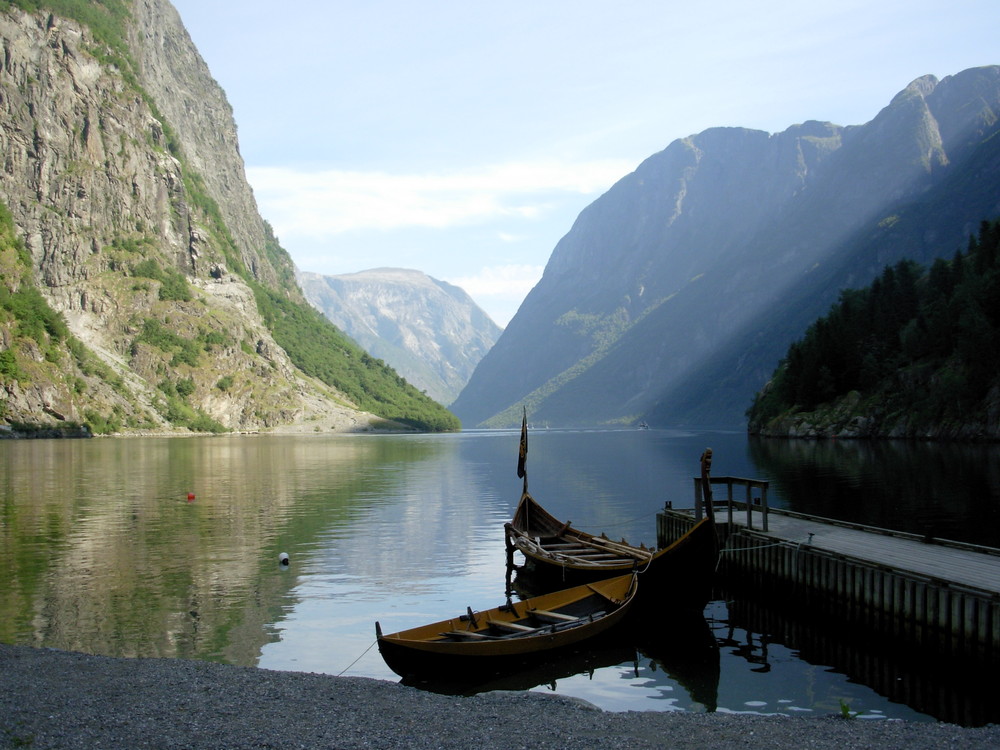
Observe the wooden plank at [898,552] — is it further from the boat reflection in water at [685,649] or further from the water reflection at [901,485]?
the boat reflection in water at [685,649]

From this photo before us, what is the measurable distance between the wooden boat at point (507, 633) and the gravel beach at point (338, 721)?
1.65m

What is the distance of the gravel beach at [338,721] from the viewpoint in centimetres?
1571

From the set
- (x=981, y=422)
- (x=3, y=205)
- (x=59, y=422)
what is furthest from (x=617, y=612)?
(x=3, y=205)

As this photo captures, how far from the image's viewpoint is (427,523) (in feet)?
177

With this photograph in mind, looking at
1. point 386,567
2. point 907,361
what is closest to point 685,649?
point 386,567

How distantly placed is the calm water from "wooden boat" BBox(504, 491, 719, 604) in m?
1.70

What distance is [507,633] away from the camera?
23828 millimetres

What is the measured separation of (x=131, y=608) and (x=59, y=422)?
152750 mm

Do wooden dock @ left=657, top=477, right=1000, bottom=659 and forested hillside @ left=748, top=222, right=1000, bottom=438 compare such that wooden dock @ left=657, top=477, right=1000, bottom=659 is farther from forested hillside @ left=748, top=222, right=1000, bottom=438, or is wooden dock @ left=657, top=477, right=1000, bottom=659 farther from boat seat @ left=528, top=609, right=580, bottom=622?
forested hillside @ left=748, top=222, right=1000, bottom=438

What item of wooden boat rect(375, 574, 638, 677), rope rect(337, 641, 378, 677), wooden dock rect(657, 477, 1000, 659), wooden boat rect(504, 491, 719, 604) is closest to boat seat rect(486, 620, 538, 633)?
wooden boat rect(375, 574, 638, 677)

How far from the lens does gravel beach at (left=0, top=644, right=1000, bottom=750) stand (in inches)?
619

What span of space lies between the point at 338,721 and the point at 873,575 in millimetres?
17912

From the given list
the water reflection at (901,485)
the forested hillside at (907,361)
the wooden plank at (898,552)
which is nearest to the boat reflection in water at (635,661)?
the wooden plank at (898,552)

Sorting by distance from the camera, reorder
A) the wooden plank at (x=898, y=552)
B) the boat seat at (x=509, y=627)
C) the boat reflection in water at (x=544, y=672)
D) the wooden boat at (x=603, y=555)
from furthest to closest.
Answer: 1. the wooden boat at (x=603, y=555)
2. the wooden plank at (x=898, y=552)
3. the boat seat at (x=509, y=627)
4. the boat reflection in water at (x=544, y=672)
